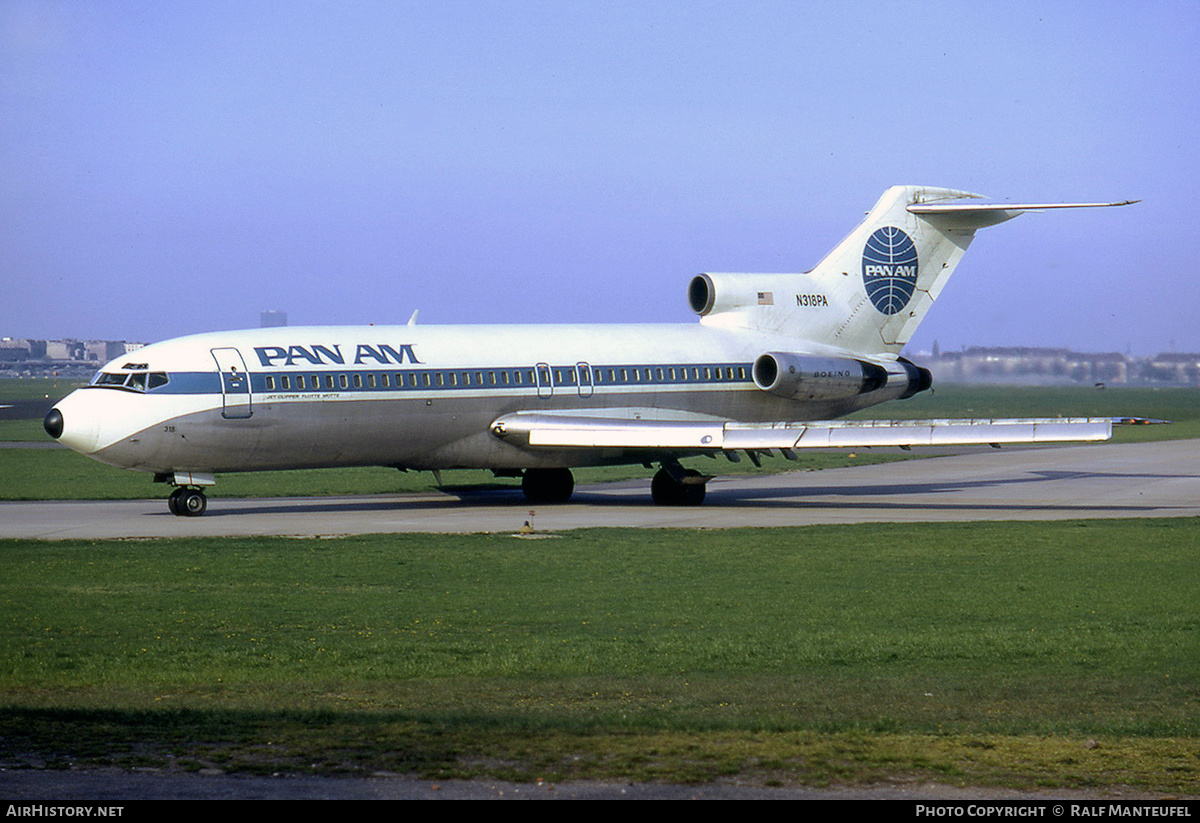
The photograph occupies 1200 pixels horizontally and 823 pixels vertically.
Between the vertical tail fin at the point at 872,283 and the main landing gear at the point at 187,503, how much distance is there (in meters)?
13.9

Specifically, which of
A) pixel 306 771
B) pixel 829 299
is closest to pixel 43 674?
pixel 306 771

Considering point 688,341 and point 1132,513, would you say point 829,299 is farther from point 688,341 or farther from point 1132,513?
point 1132,513

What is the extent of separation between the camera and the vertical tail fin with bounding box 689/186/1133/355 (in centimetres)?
3538

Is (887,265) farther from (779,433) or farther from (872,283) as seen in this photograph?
(779,433)

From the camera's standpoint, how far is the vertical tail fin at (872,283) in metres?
35.4

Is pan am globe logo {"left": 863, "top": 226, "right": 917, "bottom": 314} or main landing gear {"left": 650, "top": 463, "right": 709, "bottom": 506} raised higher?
pan am globe logo {"left": 863, "top": 226, "right": 917, "bottom": 314}

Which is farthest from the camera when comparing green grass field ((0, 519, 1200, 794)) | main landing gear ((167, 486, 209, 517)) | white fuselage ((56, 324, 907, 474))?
main landing gear ((167, 486, 209, 517))

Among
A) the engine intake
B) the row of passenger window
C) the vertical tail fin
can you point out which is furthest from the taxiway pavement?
the vertical tail fin

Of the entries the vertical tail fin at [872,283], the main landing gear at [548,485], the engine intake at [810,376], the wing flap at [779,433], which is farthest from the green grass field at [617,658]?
the vertical tail fin at [872,283]

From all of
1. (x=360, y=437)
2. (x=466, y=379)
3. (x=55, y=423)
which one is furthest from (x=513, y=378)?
(x=55, y=423)

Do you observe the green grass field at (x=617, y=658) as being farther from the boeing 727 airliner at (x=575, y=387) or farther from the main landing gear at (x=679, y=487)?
the main landing gear at (x=679, y=487)

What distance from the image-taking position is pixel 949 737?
969cm

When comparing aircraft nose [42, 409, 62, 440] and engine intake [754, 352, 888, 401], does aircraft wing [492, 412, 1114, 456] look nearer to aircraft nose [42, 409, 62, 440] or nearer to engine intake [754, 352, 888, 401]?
engine intake [754, 352, 888, 401]
